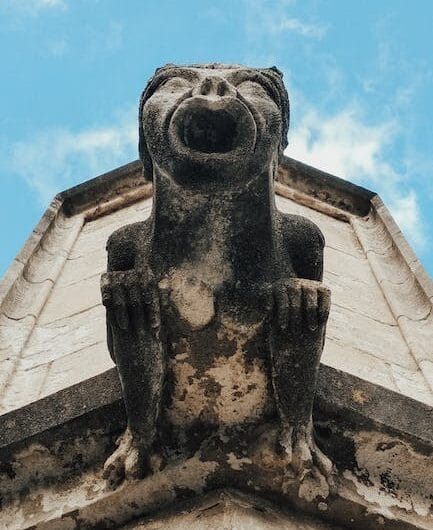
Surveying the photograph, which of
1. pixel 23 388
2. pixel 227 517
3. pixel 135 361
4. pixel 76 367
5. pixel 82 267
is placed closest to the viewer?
pixel 227 517

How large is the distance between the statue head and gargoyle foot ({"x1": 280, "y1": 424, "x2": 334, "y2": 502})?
0.81 meters

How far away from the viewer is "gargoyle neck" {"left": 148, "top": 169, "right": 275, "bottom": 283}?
8.71 feet

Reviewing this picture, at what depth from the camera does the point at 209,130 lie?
9.09ft

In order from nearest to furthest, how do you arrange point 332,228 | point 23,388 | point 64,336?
point 23,388 < point 64,336 < point 332,228

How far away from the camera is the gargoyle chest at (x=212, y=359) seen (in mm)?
2623

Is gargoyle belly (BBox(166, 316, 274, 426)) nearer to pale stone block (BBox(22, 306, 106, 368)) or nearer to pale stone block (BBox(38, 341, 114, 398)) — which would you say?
pale stone block (BBox(38, 341, 114, 398))

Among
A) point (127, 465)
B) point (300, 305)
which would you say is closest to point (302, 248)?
point (300, 305)

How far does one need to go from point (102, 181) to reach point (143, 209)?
0.81m

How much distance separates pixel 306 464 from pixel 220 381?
37 centimetres

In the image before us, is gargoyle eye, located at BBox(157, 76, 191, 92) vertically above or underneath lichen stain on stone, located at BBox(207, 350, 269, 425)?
above

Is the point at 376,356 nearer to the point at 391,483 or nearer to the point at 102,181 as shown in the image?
the point at 391,483

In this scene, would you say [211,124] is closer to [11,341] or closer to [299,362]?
[299,362]

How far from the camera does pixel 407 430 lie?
276 centimetres

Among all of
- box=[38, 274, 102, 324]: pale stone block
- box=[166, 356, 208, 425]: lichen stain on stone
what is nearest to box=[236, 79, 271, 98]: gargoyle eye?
box=[166, 356, 208, 425]: lichen stain on stone
